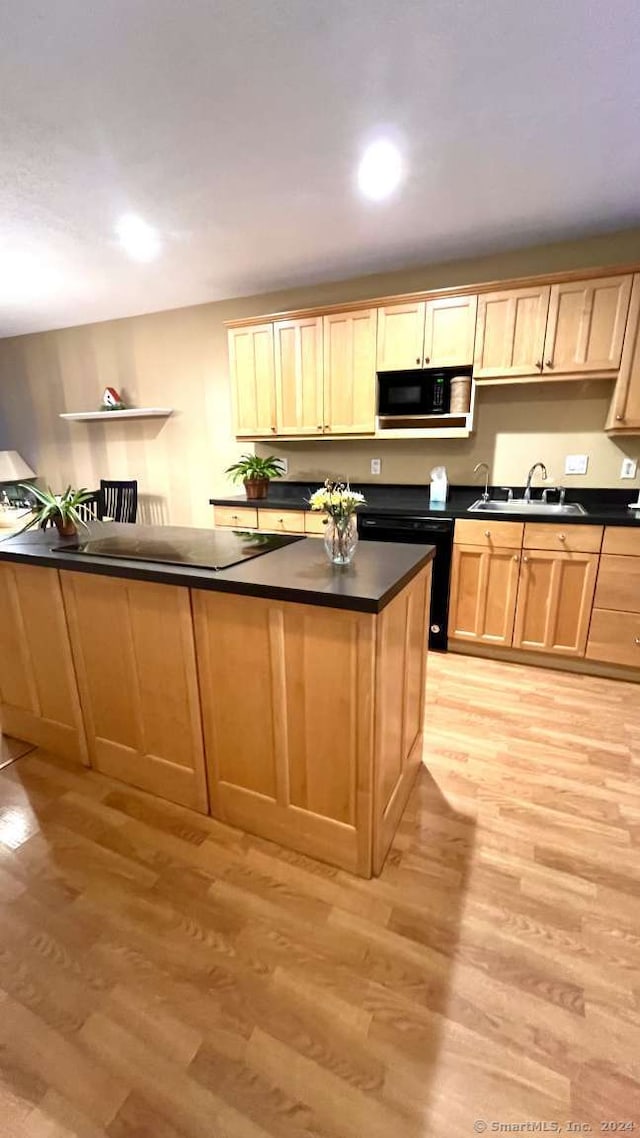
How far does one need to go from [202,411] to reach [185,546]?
269 centimetres

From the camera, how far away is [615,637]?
2.58 meters

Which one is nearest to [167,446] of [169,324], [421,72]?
[169,324]

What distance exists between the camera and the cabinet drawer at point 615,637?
8.32ft

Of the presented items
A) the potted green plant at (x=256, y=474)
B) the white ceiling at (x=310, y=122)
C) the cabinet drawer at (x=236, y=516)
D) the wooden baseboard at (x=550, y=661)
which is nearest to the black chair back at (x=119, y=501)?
the cabinet drawer at (x=236, y=516)

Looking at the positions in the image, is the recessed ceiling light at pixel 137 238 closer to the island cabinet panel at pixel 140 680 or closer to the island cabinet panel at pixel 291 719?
the island cabinet panel at pixel 140 680

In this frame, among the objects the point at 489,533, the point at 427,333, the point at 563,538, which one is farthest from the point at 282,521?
the point at 563,538

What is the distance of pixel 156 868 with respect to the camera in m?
1.51

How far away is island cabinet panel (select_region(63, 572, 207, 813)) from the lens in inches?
62.7

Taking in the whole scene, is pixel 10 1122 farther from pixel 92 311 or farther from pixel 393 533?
pixel 92 311

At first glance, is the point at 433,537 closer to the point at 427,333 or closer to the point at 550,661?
the point at 550,661

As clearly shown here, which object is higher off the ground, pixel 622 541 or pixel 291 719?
pixel 622 541

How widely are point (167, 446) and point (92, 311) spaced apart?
1.30 meters

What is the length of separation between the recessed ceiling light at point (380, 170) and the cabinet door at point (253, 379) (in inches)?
49.9

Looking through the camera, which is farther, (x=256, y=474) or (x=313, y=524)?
(x=256, y=474)
